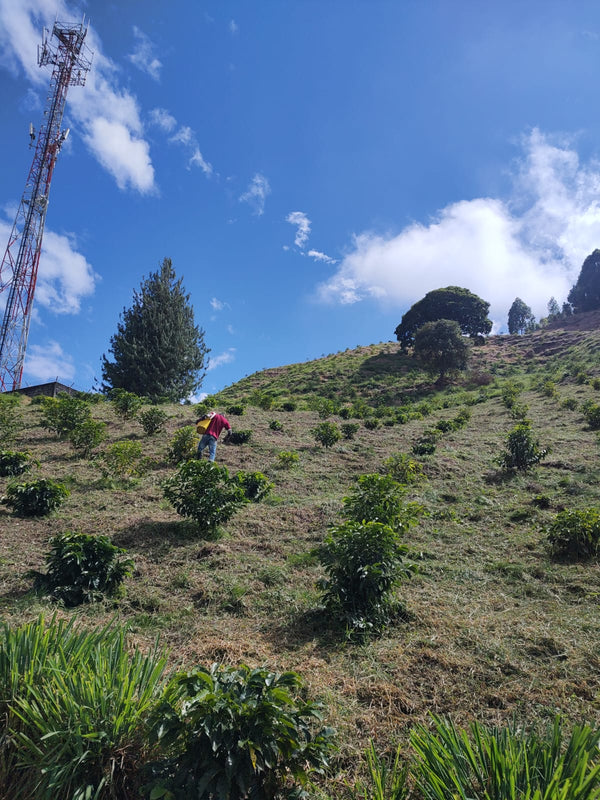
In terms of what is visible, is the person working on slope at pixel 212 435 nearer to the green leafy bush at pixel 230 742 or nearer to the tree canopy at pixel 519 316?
the green leafy bush at pixel 230 742

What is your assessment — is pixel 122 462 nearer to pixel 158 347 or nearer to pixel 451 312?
pixel 158 347

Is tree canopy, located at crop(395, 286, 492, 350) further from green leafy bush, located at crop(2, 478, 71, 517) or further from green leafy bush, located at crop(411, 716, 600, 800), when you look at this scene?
green leafy bush, located at crop(411, 716, 600, 800)

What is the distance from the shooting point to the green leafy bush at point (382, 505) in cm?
614

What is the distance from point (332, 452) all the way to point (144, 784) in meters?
11.9

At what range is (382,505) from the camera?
20.6 ft

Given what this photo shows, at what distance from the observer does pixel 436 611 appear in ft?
16.6

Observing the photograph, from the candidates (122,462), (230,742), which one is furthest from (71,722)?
(122,462)

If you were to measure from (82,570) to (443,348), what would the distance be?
33939 mm

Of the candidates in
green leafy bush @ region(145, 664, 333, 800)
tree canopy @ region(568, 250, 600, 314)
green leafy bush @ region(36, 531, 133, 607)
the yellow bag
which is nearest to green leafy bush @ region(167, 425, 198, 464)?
the yellow bag

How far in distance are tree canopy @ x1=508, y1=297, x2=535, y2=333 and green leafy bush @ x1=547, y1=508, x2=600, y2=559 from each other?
68.5 meters

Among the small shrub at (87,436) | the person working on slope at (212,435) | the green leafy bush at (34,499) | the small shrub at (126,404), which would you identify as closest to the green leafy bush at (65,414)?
the small shrub at (87,436)

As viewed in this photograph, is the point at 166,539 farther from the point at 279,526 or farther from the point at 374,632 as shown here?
the point at 374,632

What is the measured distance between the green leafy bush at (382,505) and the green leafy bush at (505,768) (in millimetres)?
3737

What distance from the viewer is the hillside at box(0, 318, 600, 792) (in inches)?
141
